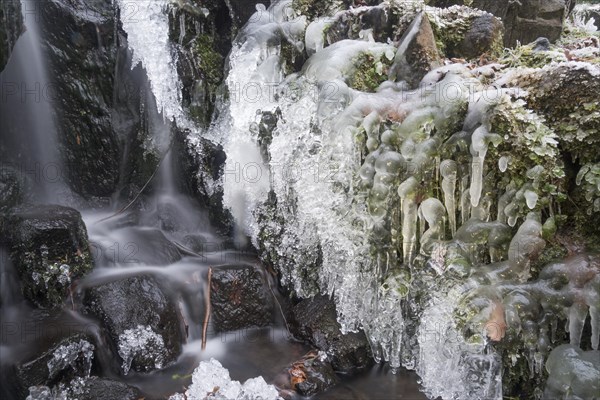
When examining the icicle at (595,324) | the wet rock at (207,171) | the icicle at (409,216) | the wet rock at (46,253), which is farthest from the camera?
the wet rock at (207,171)

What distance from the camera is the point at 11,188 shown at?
17.4 feet

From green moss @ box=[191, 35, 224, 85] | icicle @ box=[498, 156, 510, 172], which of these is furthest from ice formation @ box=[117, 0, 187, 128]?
icicle @ box=[498, 156, 510, 172]

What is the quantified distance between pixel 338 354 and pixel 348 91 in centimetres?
228

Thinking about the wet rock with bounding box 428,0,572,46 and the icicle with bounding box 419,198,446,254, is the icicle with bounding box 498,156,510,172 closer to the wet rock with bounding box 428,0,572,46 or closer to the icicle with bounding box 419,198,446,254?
the icicle with bounding box 419,198,446,254

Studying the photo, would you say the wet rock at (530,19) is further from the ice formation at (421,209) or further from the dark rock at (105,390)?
the dark rock at (105,390)

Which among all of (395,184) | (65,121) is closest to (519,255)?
(395,184)

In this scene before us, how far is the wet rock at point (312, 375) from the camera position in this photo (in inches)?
153

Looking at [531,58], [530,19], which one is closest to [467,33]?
[531,58]

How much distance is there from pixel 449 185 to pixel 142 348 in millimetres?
2707

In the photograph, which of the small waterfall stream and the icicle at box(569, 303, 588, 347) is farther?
the small waterfall stream

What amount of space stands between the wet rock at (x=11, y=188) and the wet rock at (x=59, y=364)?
2080 mm

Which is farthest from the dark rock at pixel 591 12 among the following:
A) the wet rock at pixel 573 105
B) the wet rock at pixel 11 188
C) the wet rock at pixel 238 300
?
the wet rock at pixel 11 188

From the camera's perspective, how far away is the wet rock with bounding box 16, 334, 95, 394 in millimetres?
3531

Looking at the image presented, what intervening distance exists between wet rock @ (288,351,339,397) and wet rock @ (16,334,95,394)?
1576 mm
